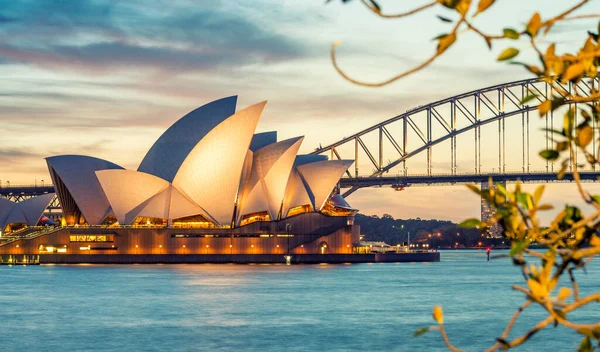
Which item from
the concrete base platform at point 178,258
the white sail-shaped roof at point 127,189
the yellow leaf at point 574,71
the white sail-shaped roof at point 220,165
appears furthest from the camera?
the concrete base platform at point 178,258

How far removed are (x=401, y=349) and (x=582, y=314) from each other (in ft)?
52.9

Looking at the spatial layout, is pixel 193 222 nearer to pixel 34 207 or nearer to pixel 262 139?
pixel 262 139

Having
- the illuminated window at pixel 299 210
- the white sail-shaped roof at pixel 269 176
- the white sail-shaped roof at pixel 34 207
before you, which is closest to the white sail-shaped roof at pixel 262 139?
the white sail-shaped roof at pixel 269 176

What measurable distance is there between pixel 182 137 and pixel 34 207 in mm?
44529

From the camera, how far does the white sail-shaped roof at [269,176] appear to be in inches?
3187

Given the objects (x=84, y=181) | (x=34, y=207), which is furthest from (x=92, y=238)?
(x=34, y=207)

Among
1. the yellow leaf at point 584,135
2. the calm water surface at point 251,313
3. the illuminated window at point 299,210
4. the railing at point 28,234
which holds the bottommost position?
the calm water surface at point 251,313

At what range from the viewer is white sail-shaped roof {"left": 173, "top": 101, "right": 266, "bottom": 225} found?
76188 mm

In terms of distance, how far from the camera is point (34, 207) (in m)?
118

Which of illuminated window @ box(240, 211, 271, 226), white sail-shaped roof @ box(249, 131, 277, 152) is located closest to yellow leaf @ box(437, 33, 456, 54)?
white sail-shaped roof @ box(249, 131, 277, 152)

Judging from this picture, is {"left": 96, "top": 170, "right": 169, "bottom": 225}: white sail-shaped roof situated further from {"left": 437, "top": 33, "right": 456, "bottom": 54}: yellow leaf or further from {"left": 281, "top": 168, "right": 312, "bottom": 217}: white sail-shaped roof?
{"left": 437, "top": 33, "right": 456, "bottom": 54}: yellow leaf

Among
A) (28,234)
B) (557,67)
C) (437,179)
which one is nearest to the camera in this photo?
(557,67)

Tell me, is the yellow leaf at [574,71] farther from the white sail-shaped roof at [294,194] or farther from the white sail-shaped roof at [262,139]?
the white sail-shaped roof at [294,194]

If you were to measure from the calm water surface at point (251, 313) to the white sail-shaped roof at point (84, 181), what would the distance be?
66.3 feet
